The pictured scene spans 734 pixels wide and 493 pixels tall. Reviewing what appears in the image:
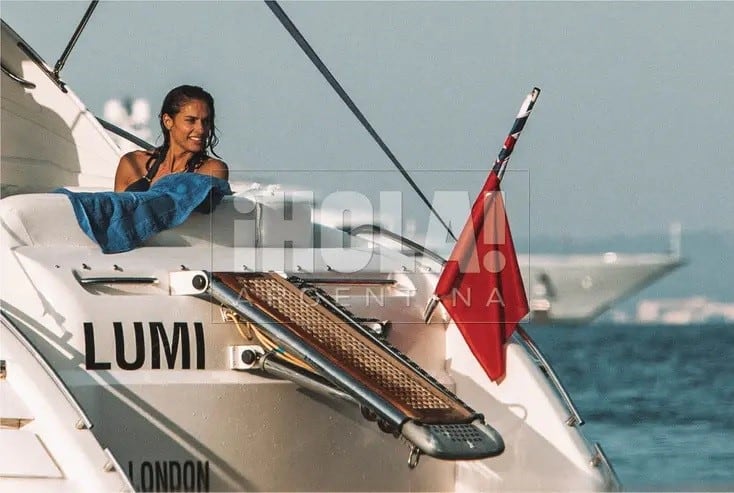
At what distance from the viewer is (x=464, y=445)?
19.4 feet

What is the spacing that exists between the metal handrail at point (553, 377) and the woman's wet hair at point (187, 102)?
5.14 ft

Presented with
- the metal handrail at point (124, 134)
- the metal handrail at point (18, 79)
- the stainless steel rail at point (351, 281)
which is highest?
the metal handrail at point (18, 79)

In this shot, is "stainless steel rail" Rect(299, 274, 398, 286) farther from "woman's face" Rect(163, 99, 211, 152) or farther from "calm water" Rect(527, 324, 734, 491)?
"calm water" Rect(527, 324, 734, 491)

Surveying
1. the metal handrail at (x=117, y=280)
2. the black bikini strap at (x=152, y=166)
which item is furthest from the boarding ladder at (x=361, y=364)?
the black bikini strap at (x=152, y=166)

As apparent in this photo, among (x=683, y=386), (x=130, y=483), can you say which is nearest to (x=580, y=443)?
(x=130, y=483)

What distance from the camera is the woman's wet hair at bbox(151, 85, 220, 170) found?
24.0 feet

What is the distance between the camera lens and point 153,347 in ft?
20.5

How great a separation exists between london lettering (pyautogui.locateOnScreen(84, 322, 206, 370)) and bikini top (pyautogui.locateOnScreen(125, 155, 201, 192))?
113 centimetres

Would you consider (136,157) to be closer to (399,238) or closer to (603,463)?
(399,238)

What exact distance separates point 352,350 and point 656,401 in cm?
1272

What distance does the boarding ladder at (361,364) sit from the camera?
19.6ft

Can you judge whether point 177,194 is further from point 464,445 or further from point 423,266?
point 464,445

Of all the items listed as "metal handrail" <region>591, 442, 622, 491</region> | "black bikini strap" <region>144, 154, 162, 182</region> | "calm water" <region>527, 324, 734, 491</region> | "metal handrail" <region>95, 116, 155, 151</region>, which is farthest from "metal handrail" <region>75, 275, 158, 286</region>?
"metal handrail" <region>95, 116, 155, 151</region>

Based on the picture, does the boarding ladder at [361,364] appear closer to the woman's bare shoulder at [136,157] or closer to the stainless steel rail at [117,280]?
the stainless steel rail at [117,280]
